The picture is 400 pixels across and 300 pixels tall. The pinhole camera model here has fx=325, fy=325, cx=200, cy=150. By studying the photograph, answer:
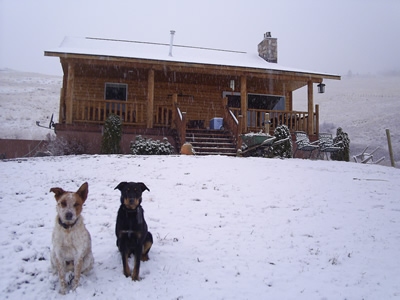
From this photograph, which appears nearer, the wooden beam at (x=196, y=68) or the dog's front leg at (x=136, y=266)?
the dog's front leg at (x=136, y=266)

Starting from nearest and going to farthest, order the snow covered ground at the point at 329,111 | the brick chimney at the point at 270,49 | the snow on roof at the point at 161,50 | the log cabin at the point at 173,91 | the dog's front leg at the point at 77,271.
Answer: the dog's front leg at the point at 77,271
the log cabin at the point at 173,91
the snow on roof at the point at 161,50
the brick chimney at the point at 270,49
the snow covered ground at the point at 329,111

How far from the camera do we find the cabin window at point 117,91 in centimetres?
1477

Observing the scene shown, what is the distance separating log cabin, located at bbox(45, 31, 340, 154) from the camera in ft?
37.7

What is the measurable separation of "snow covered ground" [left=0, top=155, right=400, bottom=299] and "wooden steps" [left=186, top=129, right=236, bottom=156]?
2.80 m

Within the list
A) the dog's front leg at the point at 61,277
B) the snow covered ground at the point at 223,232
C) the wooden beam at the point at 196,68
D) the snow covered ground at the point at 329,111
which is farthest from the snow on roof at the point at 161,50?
the dog's front leg at the point at 61,277

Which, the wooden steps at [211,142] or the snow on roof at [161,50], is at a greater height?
the snow on roof at [161,50]

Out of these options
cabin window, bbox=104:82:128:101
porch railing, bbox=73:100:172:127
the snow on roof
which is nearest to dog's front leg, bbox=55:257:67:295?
porch railing, bbox=73:100:172:127

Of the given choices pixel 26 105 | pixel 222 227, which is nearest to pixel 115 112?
pixel 222 227

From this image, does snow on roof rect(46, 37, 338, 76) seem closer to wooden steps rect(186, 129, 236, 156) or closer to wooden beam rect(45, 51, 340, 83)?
wooden beam rect(45, 51, 340, 83)

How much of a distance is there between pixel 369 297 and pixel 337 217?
2.10 m

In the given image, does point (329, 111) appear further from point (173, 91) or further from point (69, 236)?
point (69, 236)

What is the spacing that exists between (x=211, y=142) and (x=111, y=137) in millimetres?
3435

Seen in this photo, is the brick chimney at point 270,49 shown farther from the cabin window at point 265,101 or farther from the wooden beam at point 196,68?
the wooden beam at point 196,68

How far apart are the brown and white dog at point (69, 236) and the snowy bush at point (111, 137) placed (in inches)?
288
